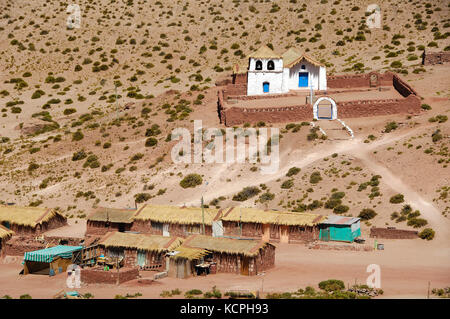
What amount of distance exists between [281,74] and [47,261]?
37590mm

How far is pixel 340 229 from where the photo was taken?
48250 mm

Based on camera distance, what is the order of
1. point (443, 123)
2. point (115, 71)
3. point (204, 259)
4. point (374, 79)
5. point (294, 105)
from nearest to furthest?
point (204, 259) < point (443, 123) < point (294, 105) < point (374, 79) < point (115, 71)

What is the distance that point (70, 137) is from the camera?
7806cm

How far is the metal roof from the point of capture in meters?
48.2

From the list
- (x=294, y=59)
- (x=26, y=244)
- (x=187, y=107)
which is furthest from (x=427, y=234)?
(x=187, y=107)

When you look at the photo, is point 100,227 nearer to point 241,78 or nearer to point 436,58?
point 241,78

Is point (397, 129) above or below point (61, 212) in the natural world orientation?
above

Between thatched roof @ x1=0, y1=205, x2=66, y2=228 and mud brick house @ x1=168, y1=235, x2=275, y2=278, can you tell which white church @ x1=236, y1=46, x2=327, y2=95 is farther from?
mud brick house @ x1=168, y1=235, x2=275, y2=278

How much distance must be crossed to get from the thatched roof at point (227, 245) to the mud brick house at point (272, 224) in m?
6.06

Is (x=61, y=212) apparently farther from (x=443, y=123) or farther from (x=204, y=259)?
(x=443, y=123)

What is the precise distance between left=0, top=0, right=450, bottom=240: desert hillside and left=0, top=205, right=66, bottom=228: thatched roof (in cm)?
526

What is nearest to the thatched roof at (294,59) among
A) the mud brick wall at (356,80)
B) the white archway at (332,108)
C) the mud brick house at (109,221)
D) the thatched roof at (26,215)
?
the mud brick wall at (356,80)
